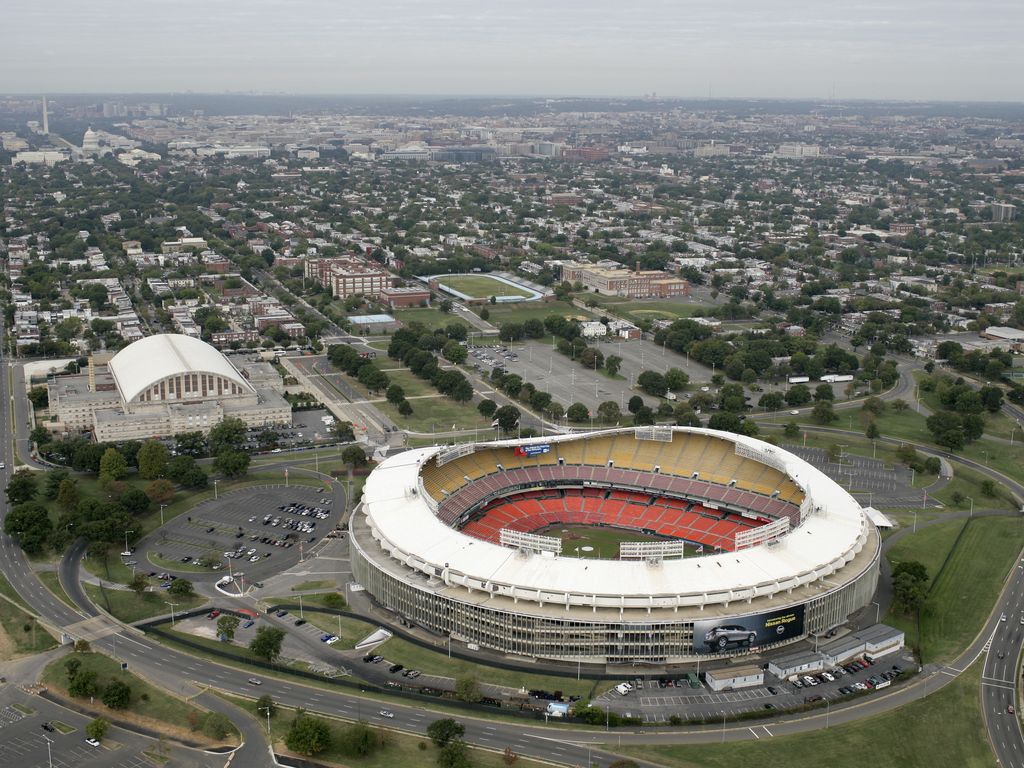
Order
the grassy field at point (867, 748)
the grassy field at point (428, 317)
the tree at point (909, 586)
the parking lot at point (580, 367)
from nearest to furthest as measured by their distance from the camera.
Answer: the grassy field at point (867, 748)
the tree at point (909, 586)
the parking lot at point (580, 367)
the grassy field at point (428, 317)

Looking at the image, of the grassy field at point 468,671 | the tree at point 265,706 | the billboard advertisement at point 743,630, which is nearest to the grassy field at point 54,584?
the tree at point 265,706

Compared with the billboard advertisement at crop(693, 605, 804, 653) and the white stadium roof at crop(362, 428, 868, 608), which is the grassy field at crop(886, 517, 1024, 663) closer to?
the white stadium roof at crop(362, 428, 868, 608)

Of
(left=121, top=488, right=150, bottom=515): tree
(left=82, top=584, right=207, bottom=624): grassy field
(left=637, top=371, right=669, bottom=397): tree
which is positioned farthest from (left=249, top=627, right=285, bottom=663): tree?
(left=637, top=371, right=669, bottom=397): tree

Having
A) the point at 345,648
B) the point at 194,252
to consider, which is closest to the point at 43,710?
the point at 345,648

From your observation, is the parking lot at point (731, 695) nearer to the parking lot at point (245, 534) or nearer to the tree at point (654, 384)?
the parking lot at point (245, 534)

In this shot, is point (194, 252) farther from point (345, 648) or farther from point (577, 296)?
point (345, 648)

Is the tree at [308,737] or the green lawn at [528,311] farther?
the green lawn at [528,311]

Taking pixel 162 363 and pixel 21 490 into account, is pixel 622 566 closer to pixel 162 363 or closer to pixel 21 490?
pixel 21 490
